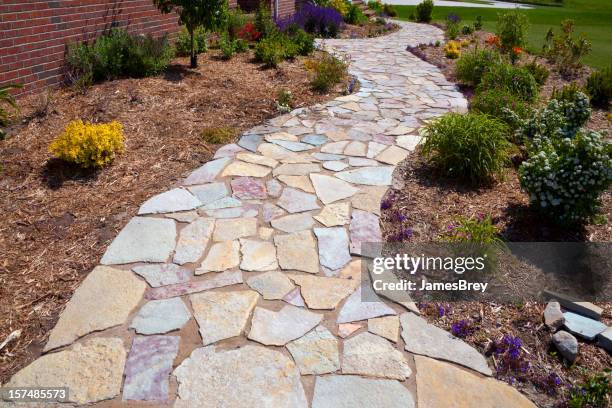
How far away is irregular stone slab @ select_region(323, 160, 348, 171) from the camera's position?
470 centimetres

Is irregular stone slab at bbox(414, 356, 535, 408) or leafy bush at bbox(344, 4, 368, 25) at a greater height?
leafy bush at bbox(344, 4, 368, 25)

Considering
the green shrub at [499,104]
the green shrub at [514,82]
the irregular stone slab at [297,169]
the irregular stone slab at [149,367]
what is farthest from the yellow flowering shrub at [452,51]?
the irregular stone slab at [149,367]

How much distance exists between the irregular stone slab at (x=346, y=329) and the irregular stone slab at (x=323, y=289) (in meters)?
0.17

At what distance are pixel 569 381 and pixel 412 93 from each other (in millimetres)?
5814

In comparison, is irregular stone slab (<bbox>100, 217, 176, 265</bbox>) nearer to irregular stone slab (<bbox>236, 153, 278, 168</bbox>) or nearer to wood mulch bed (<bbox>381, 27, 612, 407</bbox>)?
irregular stone slab (<bbox>236, 153, 278, 168</bbox>)

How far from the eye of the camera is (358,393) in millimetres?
2332

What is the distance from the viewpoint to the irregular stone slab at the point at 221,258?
3219 mm

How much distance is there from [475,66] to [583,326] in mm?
6055

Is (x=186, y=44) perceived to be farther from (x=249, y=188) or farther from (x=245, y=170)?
(x=249, y=188)

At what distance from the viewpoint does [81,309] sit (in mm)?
2818

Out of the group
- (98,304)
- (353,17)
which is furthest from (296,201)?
(353,17)

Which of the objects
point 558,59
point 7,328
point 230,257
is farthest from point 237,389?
point 558,59

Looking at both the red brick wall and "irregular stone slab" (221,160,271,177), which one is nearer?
"irregular stone slab" (221,160,271,177)

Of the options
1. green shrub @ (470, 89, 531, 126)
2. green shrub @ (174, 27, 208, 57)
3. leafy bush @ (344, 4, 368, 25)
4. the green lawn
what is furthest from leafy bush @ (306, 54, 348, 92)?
leafy bush @ (344, 4, 368, 25)
